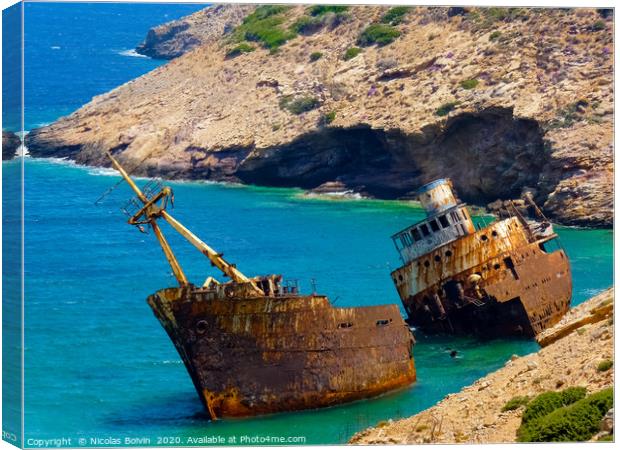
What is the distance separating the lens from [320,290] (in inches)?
2576

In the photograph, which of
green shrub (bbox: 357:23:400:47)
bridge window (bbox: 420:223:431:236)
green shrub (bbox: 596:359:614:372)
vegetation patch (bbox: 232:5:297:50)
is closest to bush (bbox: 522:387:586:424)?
green shrub (bbox: 596:359:614:372)

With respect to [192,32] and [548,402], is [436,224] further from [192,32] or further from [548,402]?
[192,32]

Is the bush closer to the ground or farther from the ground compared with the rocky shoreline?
closer to the ground

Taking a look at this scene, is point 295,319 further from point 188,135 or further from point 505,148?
point 188,135

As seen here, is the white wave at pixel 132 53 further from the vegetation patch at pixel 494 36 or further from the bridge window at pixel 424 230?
the bridge window at pixel 424 230

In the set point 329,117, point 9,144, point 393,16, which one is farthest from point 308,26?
point 9,144

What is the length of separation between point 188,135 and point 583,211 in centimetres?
2631

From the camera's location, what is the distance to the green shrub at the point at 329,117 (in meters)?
93.2

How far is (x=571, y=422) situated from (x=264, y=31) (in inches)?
2505

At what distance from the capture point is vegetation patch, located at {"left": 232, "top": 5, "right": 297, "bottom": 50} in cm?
10019

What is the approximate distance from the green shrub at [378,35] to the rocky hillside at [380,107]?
0.09m

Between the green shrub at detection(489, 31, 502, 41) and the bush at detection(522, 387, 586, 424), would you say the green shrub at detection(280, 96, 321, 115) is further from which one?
the bush at detection(522, 387, 586, 424)

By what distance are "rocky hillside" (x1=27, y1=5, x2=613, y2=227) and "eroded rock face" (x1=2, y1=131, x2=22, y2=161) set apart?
34.9 metres

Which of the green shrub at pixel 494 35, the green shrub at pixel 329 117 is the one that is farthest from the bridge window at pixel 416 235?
the green shrub at pixel 329 117
